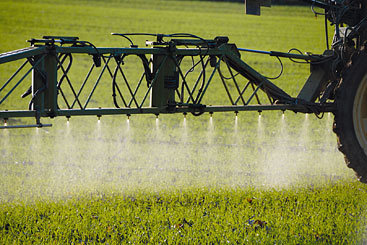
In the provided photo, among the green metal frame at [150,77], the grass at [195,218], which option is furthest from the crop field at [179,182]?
the green metal frame at [150,77]

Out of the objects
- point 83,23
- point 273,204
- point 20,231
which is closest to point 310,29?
point 83,23

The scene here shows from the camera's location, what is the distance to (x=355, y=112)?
25.3ft

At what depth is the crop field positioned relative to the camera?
6.41m

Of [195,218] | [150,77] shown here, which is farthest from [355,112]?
[150,77]

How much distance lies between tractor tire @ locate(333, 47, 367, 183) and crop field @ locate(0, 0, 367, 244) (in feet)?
1.83

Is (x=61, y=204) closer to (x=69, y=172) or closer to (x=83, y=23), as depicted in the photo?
(x=69, y=172)

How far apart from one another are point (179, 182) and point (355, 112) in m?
2.82

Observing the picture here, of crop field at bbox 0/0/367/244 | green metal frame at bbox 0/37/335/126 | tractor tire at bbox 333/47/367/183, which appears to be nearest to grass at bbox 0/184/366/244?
crop field at bbox 0/0/367/244

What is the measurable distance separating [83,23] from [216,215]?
75.9 ft

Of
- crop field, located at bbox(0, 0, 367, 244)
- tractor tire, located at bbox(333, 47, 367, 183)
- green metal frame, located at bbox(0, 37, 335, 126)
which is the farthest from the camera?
tractor tire, located at bbox(333, 47, 367, 183)

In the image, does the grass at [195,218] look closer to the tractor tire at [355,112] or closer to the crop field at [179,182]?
the crop field at [179,182]

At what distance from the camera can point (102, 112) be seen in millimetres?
6465

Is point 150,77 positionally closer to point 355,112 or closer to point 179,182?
point 179,182

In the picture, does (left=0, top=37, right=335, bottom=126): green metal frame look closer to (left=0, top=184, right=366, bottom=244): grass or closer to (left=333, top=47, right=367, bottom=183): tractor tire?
(left=333, top=47, right=367, bottom=183): tractor tire
